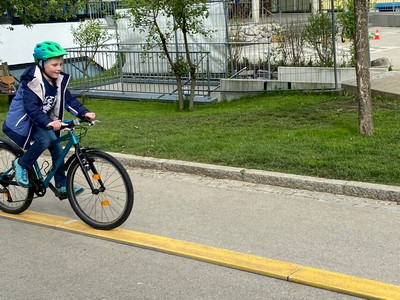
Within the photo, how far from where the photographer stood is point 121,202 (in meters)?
5.76

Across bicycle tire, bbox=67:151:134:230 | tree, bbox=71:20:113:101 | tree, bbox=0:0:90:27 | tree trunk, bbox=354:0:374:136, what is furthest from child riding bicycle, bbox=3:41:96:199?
tree, bbox=71:20:113:101

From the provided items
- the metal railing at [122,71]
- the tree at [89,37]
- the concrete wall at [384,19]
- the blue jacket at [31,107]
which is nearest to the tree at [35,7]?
the tree at [89,37]

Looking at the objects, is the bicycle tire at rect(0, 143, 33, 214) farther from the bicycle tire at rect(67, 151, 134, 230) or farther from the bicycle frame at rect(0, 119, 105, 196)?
the bicycle tire at rect(67, 151, 134, 230)

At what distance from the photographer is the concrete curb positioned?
20.8 feet

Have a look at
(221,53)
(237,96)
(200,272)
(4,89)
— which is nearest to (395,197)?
(200,272)

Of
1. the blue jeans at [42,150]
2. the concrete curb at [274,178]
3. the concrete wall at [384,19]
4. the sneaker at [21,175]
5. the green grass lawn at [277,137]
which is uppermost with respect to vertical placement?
the concrete wall at [384,19]

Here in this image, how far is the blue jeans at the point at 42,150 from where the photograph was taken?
599 cm

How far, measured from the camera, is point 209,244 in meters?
5.37

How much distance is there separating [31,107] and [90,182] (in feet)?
2.88

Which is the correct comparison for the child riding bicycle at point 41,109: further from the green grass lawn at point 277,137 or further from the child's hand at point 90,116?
the green grass lawn at point 277,137

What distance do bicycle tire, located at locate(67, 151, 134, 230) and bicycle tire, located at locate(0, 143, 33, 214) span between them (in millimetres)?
699

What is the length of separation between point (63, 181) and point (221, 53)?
9324mm

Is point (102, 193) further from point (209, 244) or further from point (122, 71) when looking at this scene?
point (122, 71)

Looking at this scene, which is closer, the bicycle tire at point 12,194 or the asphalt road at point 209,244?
the asphalt road at point 209,244
